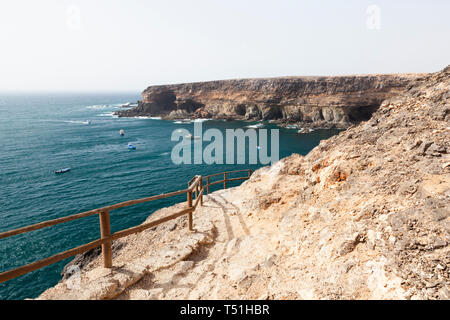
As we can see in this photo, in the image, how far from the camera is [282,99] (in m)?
73.7

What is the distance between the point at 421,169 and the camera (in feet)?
18.5

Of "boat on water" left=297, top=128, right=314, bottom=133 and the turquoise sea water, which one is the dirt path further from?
"boat on water" left=297, top=128, right=314, bottom=133

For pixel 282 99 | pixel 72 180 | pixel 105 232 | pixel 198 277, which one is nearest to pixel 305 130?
pixel 282 99

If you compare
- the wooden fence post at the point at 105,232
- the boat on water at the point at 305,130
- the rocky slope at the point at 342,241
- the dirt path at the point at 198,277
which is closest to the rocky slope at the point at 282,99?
the boat on water at the point at 305,130

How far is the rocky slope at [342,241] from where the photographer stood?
3934 mm

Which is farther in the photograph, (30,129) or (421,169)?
(30,129)

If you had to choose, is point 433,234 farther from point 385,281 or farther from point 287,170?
point 287,170

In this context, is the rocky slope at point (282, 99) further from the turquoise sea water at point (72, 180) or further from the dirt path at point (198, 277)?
the dirt path at point (198, 277)

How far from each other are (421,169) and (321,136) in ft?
169

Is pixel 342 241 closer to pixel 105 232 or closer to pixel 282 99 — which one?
pixel 105 232

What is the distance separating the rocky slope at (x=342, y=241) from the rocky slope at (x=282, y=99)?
60.0 m

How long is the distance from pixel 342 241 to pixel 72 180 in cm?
3400

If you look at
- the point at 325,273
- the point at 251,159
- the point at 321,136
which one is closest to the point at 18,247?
the point at 325,273

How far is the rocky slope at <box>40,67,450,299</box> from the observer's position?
3934 millimetres
